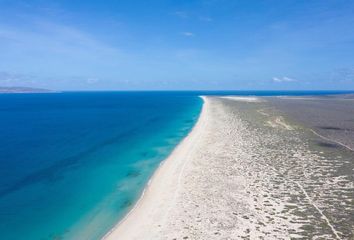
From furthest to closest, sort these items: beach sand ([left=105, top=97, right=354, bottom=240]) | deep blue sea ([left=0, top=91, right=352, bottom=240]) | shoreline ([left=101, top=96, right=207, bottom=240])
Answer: deep blue sea ([left=0, top=91, right=352, bottom=240]), shoreline ([left=101, top=96, right=207, bottom=240]), beach sand ([left=105, top=97, right=354, bottom=240])

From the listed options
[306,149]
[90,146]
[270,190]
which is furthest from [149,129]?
[270,190]

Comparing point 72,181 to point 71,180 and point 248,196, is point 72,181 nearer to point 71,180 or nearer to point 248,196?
point 71,180

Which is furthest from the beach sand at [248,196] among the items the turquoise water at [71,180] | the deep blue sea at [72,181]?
the turquoise water at [71,180]

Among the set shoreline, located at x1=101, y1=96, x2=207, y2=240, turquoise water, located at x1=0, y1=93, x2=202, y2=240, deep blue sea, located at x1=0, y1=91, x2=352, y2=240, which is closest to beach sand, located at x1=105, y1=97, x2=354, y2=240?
shoreline, located at x1=101, y1=96, x2=207, y2=240

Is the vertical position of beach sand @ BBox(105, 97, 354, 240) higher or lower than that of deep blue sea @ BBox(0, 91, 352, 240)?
higher

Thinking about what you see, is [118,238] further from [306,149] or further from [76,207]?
[306,149]

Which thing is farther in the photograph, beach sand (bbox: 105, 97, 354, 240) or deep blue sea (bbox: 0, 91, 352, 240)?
deep blue sea (bbox: 0, 91, 352, 240)

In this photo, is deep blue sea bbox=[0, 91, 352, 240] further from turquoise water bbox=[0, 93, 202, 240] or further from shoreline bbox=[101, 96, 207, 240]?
shoreline bbox=[101, 96, 207, 240]

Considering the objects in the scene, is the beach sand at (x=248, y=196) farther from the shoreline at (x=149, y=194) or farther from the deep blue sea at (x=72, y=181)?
the deep blue sea at (x=72, y=181)
